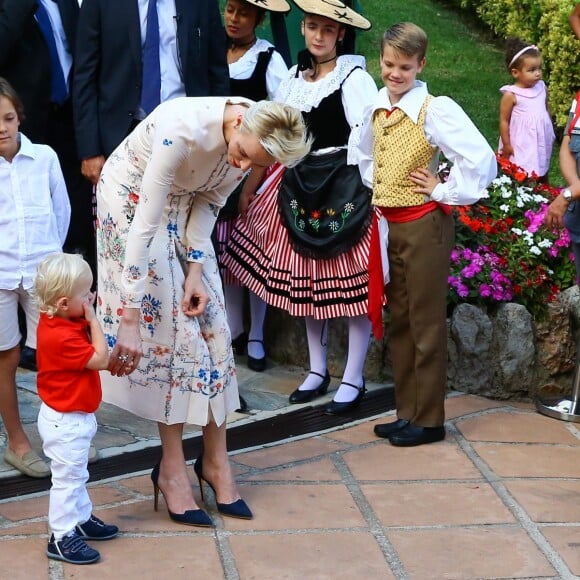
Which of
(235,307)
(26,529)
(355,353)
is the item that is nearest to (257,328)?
(235,307)

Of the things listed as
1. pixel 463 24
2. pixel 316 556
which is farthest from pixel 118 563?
pixel 463 24

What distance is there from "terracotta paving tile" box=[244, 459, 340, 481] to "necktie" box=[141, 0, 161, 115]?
5.82ft

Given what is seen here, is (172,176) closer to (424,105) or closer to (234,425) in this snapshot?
(424,105)

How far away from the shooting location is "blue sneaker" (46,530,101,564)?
3633 mm

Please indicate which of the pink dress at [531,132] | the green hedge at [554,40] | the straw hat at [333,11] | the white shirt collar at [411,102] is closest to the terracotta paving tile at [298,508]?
the white shirt collar at [411,102]

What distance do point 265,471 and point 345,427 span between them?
0.65 meters

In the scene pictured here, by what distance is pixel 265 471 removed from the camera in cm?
454

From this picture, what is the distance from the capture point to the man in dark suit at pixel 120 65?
16.8ft

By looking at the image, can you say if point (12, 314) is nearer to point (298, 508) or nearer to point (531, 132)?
point (298, 508)

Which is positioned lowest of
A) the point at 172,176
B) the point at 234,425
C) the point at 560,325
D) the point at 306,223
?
the point at 234,425

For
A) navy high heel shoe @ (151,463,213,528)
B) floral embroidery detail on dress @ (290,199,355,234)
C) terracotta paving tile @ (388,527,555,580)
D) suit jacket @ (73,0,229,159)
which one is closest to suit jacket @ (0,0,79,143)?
suit jacket @ (73,0,229,159)

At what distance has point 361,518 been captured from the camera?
411cm

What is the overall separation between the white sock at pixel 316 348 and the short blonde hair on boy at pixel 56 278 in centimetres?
203

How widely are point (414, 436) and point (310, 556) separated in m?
1.21
